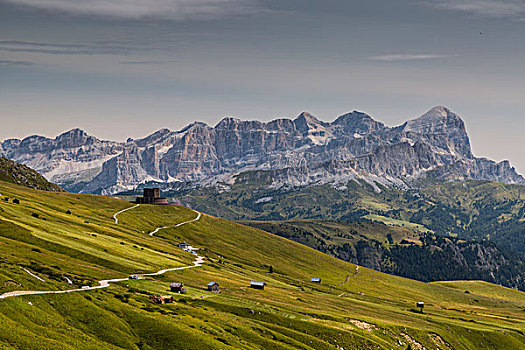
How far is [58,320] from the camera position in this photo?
71.9 m

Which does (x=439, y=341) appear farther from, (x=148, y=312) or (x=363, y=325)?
(x=148, y=312)

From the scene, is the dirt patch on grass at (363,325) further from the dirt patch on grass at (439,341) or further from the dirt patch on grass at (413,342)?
the dirt patch on grass at (439,341)

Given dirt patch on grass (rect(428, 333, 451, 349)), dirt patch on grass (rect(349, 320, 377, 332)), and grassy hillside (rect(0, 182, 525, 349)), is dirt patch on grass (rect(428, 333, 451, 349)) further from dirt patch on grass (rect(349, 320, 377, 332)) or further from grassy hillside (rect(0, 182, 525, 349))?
dirt patch on grass (rect(349, 320, 377, 332))

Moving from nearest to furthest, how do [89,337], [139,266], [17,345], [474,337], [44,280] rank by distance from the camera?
[17,345], [89,337], [44,280], [139,266], [474,337]

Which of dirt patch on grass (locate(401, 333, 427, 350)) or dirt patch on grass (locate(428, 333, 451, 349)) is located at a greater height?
dirt patch on grass (locate(401, 333, 427, 350))

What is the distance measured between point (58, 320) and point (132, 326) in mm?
12431

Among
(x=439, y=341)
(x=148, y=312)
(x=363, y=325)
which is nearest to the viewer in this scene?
(x=148, y=312)

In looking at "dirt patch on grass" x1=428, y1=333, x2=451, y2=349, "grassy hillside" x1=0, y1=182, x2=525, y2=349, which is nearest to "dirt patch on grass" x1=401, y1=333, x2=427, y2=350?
"grassy hillside" x1=0, y1=182, x2=525, y2=349

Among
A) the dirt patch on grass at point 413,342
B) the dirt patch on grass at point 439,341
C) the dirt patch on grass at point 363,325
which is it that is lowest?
the dirt patch on grass at point 439,341

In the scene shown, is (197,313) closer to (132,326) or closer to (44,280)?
(132,326)

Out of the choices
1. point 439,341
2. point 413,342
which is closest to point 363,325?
point 413,342

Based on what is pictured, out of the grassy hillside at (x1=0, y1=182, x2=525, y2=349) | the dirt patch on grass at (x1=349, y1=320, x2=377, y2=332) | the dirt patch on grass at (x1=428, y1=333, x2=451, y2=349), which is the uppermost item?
the grassy hillside at (x1=0, y1=182, x2=525, y2=349)

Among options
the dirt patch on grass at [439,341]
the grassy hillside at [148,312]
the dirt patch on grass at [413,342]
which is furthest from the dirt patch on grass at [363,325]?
the dirt patch on grass at [439,341]

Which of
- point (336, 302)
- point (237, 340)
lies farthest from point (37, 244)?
point (336, 302)
